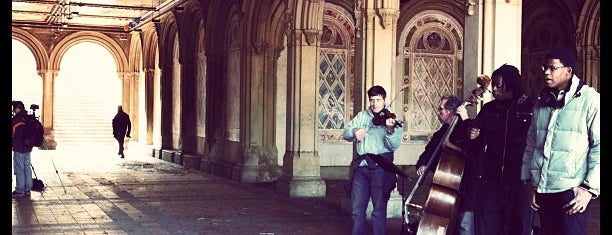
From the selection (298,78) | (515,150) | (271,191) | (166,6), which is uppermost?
(166,6)

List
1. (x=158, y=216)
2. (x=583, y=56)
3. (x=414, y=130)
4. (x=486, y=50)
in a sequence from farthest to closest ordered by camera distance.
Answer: (x=414, y=130) < (x=583, y=56) < (x=158, y=216) < (x=486, y=50)

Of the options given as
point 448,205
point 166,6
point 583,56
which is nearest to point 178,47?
point 166,6

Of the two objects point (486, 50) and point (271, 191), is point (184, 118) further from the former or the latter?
point (486, 50)

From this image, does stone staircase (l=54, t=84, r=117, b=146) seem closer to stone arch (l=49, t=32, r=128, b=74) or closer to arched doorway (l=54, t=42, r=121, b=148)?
arched doorway (l=54, t=42, r=121, b=148)

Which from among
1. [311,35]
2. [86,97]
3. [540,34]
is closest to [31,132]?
[311,35]

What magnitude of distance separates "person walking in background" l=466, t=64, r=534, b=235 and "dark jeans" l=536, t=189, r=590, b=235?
0.75 m

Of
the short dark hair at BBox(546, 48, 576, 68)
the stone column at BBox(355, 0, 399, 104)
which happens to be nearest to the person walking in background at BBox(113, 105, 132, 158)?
the stone column at BBox(355, 0, 399, 104)

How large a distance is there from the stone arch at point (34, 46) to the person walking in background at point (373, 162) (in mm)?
23135

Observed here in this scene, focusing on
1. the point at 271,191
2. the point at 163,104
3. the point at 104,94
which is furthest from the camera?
the point at 104,94

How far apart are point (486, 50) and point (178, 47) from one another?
1485 centimetres

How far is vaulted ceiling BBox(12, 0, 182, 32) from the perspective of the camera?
886 inches

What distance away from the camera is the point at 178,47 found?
838 inches

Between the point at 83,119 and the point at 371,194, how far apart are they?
27293 mm

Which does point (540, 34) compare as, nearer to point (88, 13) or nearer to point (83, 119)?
point (88, 13)
